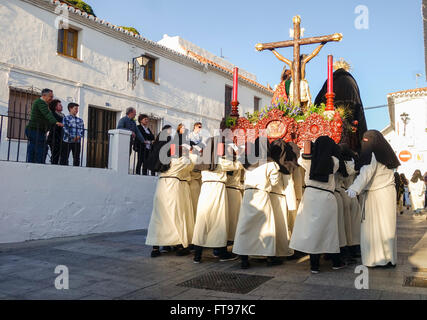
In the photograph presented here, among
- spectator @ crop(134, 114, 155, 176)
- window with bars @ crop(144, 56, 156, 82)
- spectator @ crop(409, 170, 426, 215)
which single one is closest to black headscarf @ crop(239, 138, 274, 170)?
spectator @ crop(134, 114, 155, 176)

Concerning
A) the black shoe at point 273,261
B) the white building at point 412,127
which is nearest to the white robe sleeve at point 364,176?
the black shoe at point 273,261

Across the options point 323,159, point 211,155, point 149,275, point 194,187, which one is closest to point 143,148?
point 194,187

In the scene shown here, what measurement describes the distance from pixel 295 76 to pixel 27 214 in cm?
513

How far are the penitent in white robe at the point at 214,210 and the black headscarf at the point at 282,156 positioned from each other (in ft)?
2.01

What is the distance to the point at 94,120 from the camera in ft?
46.5

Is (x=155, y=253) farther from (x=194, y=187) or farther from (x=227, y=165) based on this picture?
(x=227, y=165)

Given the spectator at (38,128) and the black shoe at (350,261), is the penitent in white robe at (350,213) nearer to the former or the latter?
the black shoe at (350,261)

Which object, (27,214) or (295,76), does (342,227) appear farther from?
(27,214)

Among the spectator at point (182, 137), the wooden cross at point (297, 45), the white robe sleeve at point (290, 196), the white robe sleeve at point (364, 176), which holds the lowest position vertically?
the white robe sleeve at point (290, 196)

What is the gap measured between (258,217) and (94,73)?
34.8 feet

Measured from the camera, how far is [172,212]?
6.08m

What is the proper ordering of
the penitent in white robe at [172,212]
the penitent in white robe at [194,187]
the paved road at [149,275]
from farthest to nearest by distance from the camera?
the penitent in white robe at [194,187], the penitent in white robe at [172,212], the paved road at [149,275]

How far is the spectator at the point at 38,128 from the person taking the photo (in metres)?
7.54
